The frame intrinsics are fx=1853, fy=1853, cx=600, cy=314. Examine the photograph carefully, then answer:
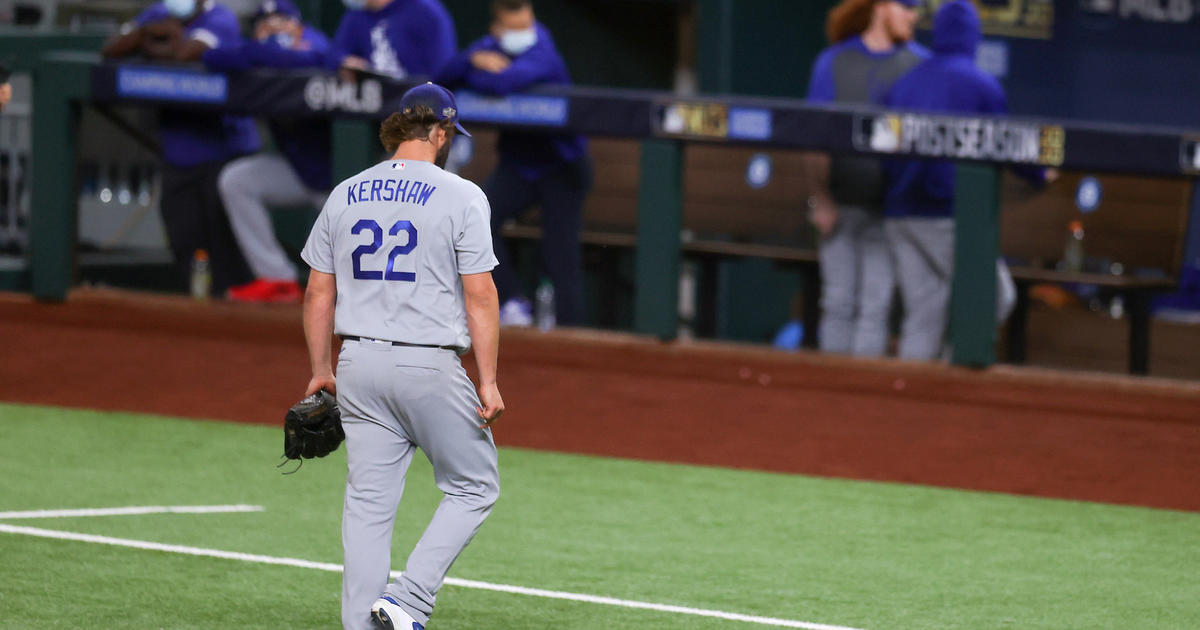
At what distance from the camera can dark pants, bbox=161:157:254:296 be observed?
9.91 meters

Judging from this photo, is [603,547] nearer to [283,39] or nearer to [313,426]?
[313,426]

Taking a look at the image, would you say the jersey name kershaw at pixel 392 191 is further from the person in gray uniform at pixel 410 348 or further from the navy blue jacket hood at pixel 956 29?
the navy blue jacket hood at pixel 956 29

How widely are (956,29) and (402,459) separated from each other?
4089 millimetres

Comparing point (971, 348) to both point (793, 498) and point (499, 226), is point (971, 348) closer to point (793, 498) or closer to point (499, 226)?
point (793, 498)

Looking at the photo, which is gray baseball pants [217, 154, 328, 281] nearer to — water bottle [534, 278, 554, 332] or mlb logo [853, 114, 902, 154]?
water bottle [534, 278, 554, 332]

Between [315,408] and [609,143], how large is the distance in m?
5.64

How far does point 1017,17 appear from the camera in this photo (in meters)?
12.1

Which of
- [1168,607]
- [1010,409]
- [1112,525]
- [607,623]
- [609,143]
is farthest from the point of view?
[609,143]

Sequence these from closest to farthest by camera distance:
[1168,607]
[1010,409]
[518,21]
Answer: [1168,607]
[1010,409]
[518,21]

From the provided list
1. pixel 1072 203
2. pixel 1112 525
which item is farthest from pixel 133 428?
pixel 1072 203

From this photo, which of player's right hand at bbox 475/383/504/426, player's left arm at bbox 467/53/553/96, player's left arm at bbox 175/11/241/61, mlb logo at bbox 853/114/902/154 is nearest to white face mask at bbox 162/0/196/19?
player's left arm at bbox 175/11/241/61

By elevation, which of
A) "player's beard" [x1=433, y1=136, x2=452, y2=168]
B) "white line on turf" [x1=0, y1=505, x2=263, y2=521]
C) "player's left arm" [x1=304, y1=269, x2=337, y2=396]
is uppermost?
"player's beard" [x1=433, y1=136, x2=452, y2=168]

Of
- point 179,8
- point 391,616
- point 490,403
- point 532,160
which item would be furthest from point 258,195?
point 391,616

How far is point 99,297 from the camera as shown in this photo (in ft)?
32.5
